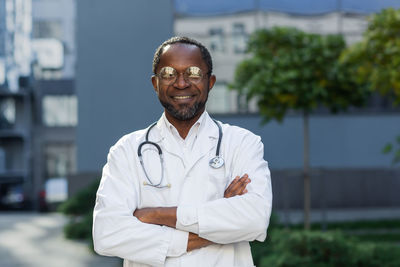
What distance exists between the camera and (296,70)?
8492 mm

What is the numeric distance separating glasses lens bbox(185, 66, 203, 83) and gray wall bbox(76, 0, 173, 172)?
12218 millimetres

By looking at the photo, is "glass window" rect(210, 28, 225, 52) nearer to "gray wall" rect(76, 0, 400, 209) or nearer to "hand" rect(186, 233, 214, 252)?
"gray wall" rect(76, 0, 400, 209)

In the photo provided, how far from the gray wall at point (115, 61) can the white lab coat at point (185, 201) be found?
12114 millimetres

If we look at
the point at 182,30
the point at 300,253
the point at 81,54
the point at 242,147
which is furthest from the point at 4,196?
the point at 242,147

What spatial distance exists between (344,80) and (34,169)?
23.6m

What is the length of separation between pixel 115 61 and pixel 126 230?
501 inches

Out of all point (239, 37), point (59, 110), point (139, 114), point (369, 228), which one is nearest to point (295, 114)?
point (239, 37)

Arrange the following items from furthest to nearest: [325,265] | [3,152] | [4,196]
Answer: [3,152] → [4,196] → [325,265]

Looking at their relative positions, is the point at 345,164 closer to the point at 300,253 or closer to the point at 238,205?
the point at 300,253

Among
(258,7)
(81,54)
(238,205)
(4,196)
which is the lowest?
(4,196)

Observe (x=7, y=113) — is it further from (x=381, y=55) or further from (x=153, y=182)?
(x=153, y=182)

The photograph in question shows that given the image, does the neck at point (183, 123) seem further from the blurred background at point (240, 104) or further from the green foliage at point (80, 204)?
the blurred background at point (240, 104)

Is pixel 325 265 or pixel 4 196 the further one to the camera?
pixel 4 196

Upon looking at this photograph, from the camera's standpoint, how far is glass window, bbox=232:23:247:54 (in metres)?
14.5
